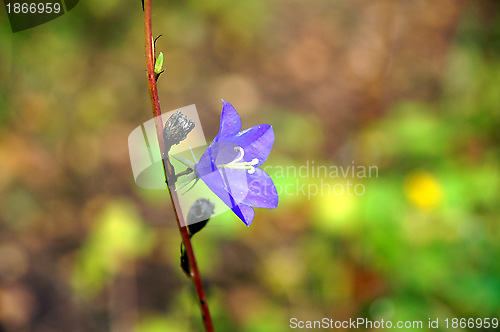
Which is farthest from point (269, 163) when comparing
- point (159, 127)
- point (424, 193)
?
point (159, 127)

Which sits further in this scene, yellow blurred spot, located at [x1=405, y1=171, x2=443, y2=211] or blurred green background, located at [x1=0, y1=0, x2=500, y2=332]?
yellow blurred spot, located at [x1=405, y1=171, x2=443, y2=211]

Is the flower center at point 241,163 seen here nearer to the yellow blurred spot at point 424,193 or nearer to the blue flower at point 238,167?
the blue flower at point 238,167

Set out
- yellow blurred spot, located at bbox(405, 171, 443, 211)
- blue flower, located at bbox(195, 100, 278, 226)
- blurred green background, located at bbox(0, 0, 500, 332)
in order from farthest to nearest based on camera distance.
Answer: yellow blurred spot, located at bbox(405, 171, 443, 211) → blurred green background, located at bbox(0, 0, 500, 332) → blue flower, located at bbox(195, 100, 278, 226)

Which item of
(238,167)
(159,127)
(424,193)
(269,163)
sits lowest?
(424,193)

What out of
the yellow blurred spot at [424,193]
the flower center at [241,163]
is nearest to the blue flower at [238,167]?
the flower center at [241,163]

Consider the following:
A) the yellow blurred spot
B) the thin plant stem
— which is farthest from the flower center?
the yellow blurred spot

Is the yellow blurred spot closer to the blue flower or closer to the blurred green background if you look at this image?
the blurred green background

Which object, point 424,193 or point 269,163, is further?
point 269,163

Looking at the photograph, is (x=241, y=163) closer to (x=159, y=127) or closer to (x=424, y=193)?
(x=159, y=127)
